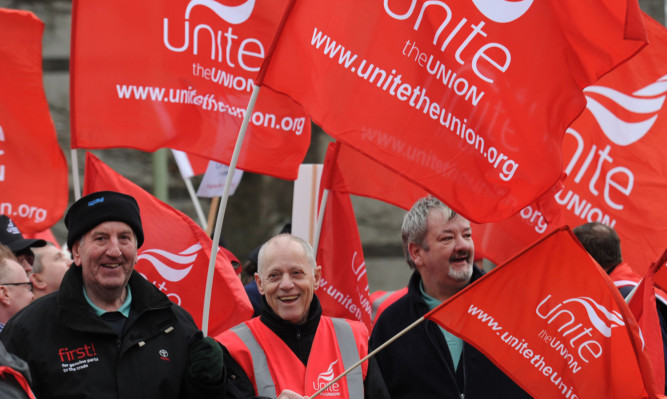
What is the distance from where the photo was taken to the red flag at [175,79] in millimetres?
6500

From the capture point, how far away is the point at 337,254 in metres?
6.72

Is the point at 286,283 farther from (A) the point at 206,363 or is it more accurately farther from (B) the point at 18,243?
(B) the point at 18,243

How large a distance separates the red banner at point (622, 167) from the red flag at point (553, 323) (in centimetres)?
189

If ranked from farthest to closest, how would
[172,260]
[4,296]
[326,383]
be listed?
[172,260], [4,296], [326,383]

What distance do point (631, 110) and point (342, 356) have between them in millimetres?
3194

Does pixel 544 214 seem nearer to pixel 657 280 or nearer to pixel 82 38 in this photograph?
pixel 657 280

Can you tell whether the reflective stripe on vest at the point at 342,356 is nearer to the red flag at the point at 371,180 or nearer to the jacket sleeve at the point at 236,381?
the jacket sleeve at the point at 236,381

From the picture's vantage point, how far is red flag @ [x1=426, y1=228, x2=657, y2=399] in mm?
4953

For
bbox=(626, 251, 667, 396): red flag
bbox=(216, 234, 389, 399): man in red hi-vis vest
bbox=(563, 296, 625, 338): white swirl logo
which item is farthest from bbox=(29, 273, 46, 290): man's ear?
bbox=(626, 251, 667, 396): red flag

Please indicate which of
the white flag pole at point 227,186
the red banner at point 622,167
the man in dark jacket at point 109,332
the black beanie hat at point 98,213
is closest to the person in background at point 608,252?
the red banner at point 622,167

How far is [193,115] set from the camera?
6.51 meters

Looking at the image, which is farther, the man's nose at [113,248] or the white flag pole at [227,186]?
the white flag pole at [227,186]

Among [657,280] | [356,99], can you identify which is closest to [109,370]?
[356,99]

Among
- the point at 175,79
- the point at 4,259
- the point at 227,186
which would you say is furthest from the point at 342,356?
the point at 175,79
